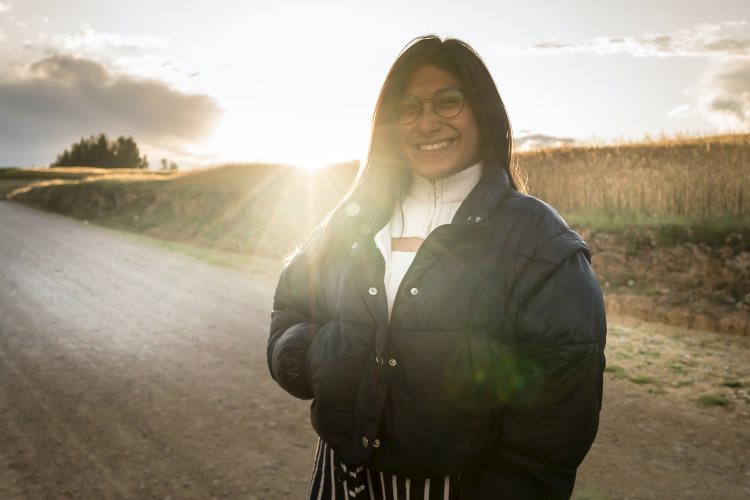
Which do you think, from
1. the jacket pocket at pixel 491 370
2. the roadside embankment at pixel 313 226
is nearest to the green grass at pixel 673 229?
the roadside embankment at pixel 313 226

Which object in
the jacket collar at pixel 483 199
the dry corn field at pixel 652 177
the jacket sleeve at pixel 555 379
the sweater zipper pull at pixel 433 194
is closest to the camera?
the jacket sleeve at pixel 555 379

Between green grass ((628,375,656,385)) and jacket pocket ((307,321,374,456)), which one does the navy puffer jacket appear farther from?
green grass ((628,375,656,385))

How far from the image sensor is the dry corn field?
10602mm

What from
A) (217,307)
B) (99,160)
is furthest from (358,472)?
(99,160)

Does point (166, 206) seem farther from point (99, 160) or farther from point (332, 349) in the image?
point (99, 160)

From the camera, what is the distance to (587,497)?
3.52 meters

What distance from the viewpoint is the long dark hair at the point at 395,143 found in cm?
187

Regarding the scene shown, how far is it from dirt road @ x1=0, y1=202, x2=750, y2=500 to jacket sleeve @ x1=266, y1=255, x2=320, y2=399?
1.94 meters

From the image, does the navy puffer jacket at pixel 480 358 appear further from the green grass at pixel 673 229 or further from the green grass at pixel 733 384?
the green grass at pixel 673 229

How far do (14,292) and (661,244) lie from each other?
423 inches

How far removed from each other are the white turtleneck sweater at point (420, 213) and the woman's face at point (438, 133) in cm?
4

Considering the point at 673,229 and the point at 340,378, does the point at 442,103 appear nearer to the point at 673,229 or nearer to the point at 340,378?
the point at 340,378

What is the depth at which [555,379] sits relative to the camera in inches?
62.4

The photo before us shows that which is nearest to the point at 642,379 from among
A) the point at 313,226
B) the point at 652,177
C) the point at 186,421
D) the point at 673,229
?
the point at 186,421
